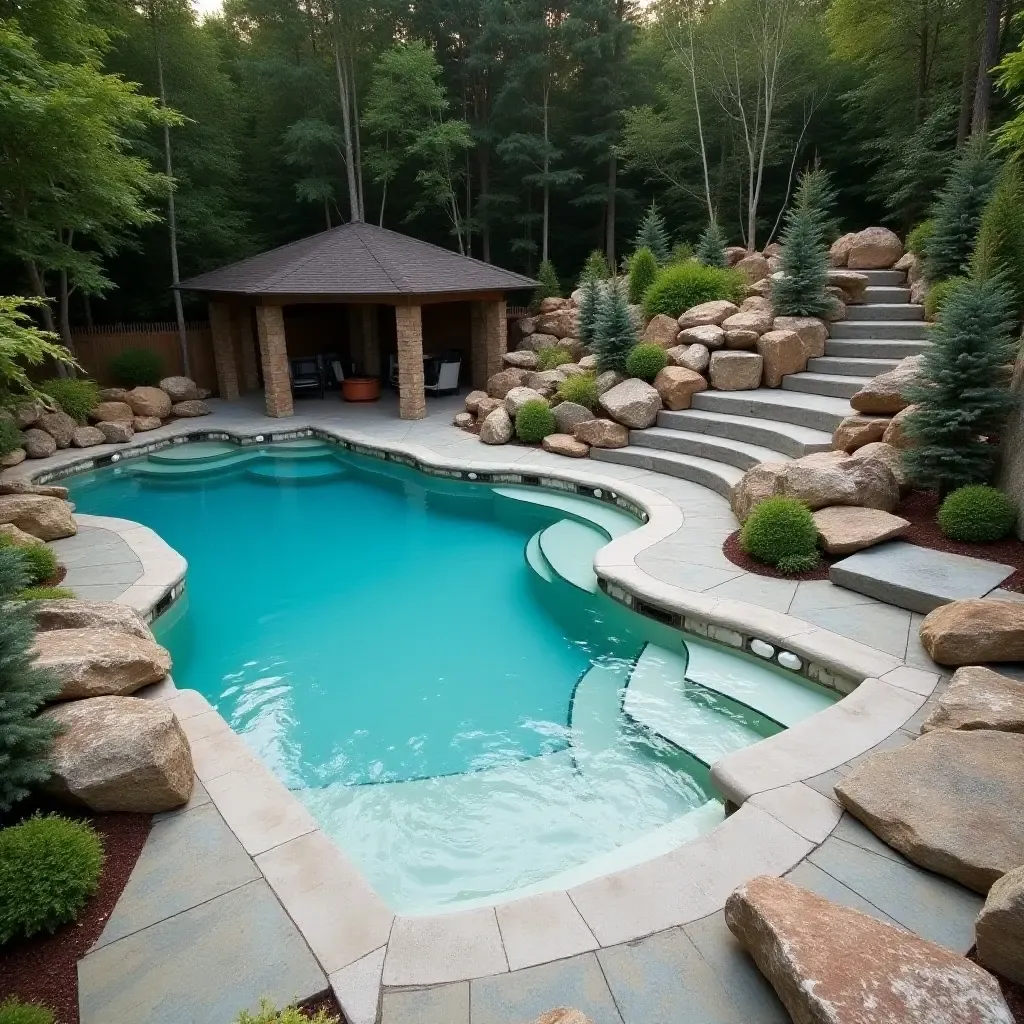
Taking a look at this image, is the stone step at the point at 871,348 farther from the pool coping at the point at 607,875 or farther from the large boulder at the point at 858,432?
the pool coping at the point at 607,875

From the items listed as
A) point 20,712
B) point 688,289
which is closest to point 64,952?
point 20,712

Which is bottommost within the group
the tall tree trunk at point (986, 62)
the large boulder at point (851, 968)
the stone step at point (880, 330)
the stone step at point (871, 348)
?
the large boulder at point (851, 968)

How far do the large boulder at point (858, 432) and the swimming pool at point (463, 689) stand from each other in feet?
8.48

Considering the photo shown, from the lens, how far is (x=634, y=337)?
35.6 ft

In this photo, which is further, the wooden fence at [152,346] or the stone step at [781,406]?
the wooden fence at [152,346]

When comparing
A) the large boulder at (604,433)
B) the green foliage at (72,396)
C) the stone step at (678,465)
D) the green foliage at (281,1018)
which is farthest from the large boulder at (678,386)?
the green foliage at (72,396)

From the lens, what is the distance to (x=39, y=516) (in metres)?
7.35

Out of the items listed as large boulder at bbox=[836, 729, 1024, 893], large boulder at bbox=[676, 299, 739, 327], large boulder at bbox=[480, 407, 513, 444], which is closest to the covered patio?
Answer: large boulder at bbox=[480, 407, 513, 444]

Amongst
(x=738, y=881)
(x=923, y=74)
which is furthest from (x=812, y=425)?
(x=923, y=74)

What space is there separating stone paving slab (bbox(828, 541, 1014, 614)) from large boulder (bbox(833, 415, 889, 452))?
1.64 meters

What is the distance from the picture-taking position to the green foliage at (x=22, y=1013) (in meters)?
2.19

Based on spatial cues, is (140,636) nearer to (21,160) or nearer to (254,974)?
(254,974)

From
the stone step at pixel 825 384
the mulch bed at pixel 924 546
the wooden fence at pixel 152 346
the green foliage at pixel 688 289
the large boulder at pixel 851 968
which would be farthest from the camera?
the wooden fence at pixel 152 346

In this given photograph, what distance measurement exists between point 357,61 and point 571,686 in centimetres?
1935
